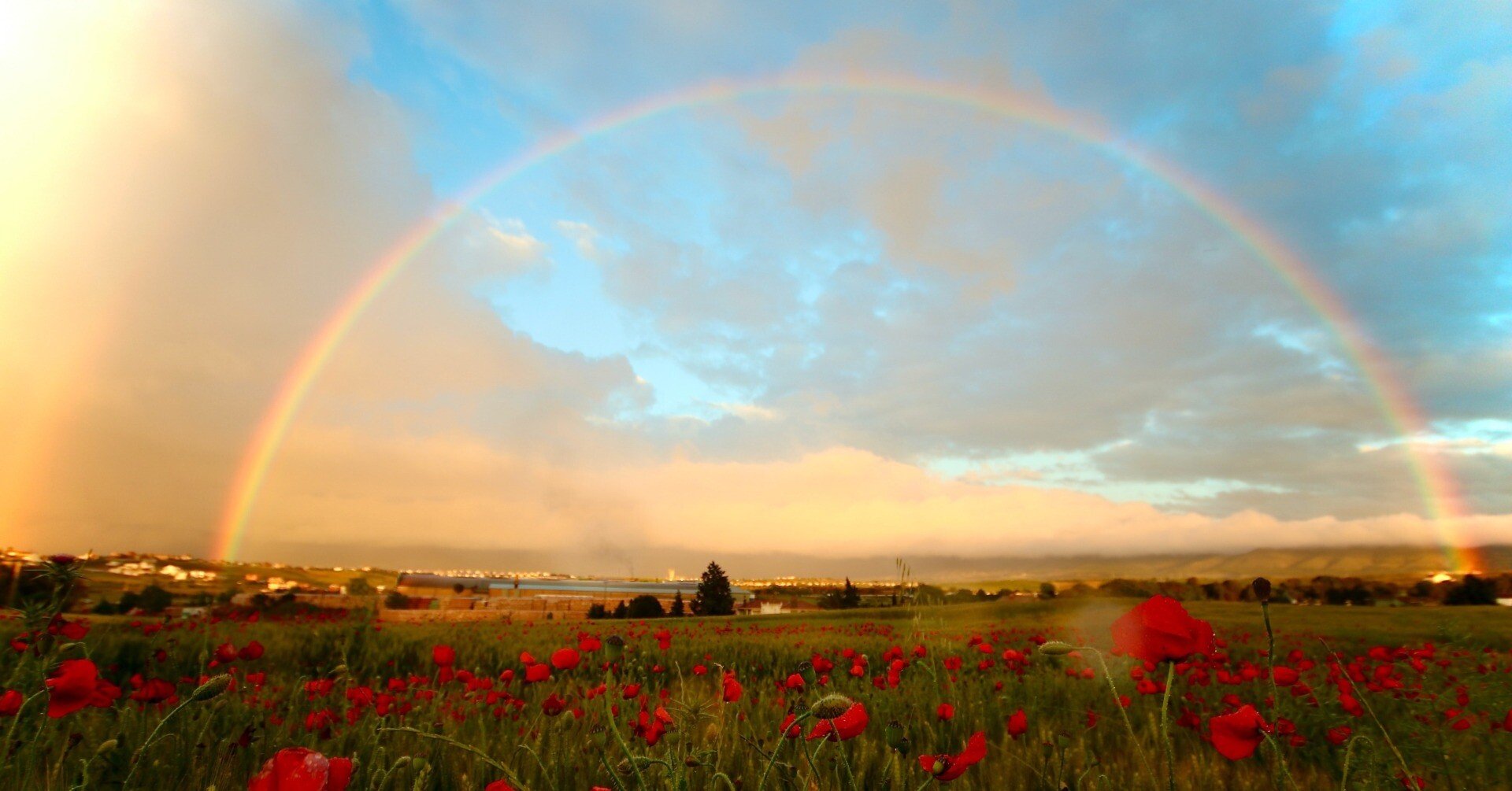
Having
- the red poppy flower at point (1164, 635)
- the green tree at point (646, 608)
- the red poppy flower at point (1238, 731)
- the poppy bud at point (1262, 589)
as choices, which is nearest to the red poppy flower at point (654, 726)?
the red poppy flower at point (1164, 635)

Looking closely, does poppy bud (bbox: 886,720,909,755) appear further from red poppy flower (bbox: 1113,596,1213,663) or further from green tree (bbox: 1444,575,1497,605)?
green tree (bbox: 1444,575,1497,605)

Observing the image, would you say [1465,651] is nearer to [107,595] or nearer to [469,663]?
[469,663]

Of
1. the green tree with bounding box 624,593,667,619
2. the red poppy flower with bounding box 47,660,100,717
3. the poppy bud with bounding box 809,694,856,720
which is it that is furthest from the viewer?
the green tree with bounding box 624,593,667,619

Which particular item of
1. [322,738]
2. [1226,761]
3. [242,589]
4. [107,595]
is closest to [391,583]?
[242,589]

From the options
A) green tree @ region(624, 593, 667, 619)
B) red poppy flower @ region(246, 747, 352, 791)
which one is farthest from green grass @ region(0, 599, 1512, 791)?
green tree @ region(624, 593, 667, 619)

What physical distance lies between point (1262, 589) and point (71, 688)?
12.8 feet

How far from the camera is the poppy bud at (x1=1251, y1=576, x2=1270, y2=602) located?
7.08ft

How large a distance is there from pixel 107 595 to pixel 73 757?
732 cm

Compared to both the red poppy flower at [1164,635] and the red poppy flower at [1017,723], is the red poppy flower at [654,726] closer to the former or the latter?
the red poppy flower at [1017,723]

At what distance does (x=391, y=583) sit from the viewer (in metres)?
16.0

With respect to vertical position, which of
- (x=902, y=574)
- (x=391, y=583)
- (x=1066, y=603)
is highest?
(x=902, y=574)

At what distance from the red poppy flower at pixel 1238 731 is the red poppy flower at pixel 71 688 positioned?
11.5 ft

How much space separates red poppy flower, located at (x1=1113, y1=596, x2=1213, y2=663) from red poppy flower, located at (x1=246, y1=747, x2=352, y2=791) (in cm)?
196

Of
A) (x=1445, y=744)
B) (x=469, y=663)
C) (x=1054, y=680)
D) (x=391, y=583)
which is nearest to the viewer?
(x=1445, y=744)
